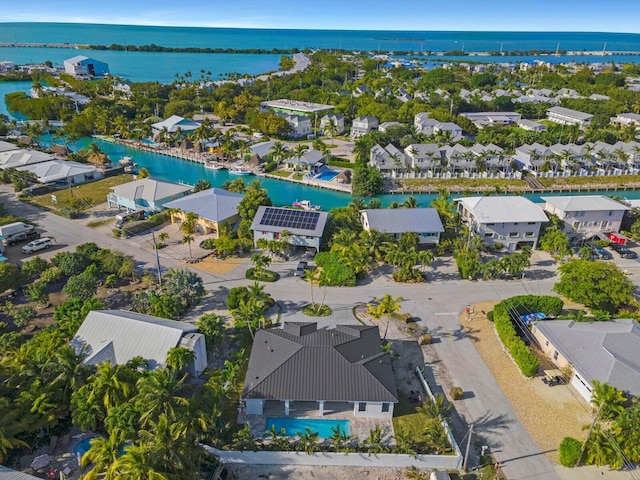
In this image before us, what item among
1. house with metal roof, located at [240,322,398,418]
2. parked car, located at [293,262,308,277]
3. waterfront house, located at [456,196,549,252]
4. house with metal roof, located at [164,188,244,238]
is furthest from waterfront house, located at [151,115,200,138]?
house with metal roof, located at [240,322,398,418]

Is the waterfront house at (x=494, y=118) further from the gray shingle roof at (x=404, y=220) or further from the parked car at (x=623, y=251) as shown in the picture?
the gray shingle roof at (x=404, y=220)

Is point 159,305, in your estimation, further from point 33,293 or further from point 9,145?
point 9,145

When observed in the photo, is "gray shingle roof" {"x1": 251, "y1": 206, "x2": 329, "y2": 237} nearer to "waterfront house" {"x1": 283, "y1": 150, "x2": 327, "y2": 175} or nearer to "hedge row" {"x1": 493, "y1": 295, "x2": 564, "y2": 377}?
"hedge row" {"x1": 493, "y1": 295, "x2": 564, "y2": 377}

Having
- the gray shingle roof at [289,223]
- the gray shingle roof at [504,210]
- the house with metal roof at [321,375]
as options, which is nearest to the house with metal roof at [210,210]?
the gray shingle roof at [289,223]

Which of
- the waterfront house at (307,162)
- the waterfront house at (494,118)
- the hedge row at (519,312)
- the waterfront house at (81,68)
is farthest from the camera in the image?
the waterfront house at (81,68)

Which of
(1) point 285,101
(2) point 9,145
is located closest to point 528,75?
(1) point 285,101

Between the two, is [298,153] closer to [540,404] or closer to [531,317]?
[531,317]
